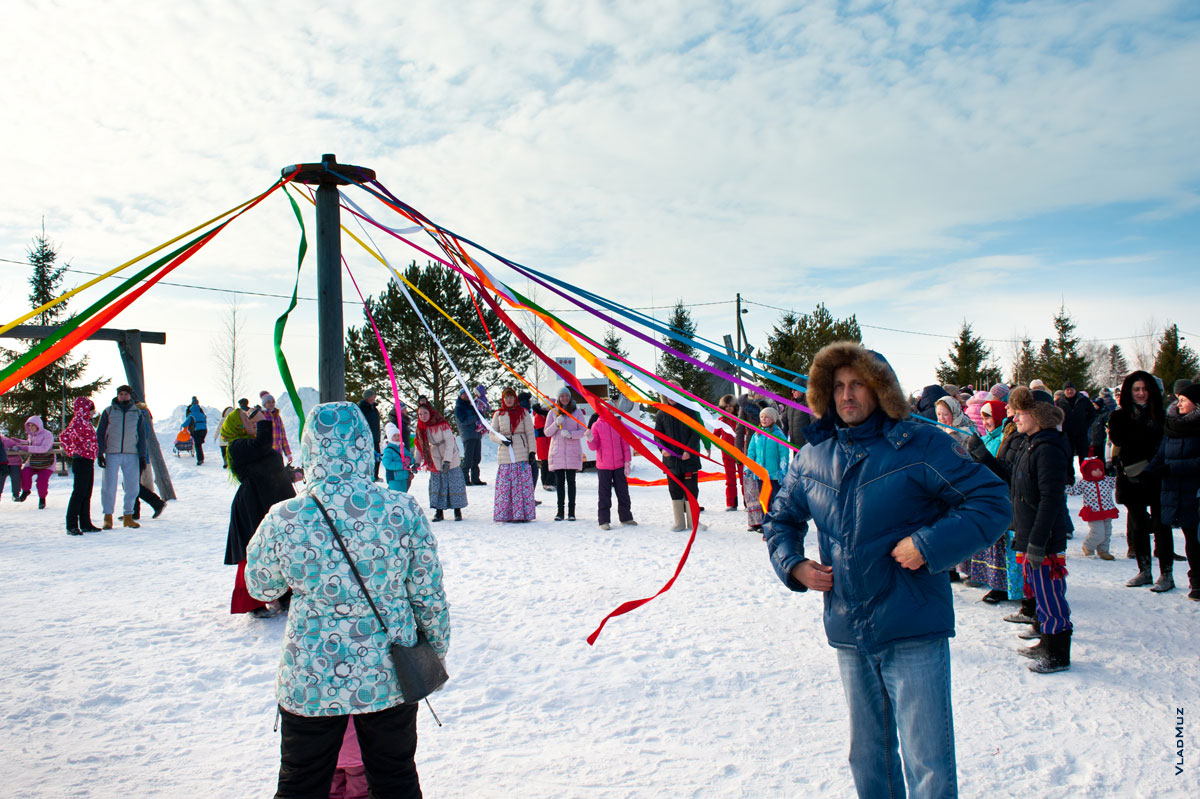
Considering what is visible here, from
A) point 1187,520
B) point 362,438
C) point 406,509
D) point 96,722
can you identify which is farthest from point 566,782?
point 1187,520

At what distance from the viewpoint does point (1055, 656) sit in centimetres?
421

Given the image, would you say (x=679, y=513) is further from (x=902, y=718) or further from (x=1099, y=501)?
(x=902, y=718)

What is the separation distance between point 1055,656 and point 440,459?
7564mm

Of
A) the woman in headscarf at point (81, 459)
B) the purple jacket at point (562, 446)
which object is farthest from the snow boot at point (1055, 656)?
the woman in headscarf at point (81, 459)

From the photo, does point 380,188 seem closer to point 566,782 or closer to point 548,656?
point 566,782

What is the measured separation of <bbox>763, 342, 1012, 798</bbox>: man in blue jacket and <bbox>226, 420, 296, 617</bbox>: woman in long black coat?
4.24 meters

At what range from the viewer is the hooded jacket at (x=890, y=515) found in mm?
2365

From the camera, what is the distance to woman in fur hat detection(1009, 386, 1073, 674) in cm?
421

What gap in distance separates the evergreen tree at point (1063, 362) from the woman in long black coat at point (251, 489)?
1408 inches

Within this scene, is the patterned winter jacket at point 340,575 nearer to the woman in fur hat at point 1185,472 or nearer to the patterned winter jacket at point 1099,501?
the woman in fur hat at point 1185,472

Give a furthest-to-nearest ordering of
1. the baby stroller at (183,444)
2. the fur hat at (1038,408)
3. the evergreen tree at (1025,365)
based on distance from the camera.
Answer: the evergreen tree at (1025,365)
the baby stroller at (183,444)
the fur hat at (1038,408)

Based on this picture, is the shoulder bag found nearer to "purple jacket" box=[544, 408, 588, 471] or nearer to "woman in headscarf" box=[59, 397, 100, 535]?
"purple jacket" box=[544, 408, 588, 471]

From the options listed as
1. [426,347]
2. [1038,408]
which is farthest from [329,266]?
[426,347]

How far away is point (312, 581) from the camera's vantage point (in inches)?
96.7
